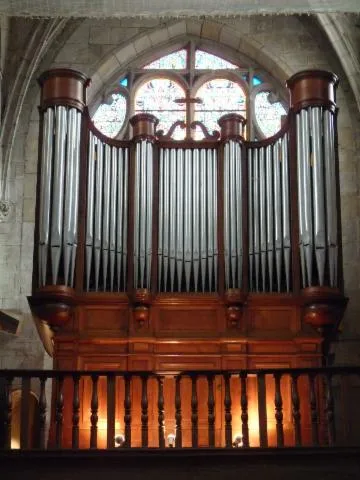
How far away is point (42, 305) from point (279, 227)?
292 centimetres

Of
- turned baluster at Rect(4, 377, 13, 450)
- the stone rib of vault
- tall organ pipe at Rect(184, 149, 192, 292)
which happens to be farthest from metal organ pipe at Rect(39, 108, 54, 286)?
the stone rib of vault

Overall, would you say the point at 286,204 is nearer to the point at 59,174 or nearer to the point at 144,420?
the point at 59,174

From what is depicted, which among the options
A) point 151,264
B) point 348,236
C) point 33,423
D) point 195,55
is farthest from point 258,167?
point 33,423

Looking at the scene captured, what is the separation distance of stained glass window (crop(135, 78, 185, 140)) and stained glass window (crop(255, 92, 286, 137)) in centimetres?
115

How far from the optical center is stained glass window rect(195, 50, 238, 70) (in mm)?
16469

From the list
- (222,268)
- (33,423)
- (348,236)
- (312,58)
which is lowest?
(33,423)

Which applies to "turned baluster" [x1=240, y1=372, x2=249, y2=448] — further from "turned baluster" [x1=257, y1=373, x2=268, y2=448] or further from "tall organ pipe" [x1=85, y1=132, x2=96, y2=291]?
"tall organ pipe" [x1=85, y1=132, x2=96, y2=291]

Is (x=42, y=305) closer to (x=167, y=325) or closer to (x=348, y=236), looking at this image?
(x=167, y=325)

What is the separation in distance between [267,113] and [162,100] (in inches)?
63.4

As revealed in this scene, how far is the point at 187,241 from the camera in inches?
499

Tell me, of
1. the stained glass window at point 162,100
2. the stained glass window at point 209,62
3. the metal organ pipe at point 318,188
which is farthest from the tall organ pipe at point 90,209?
the stained glass window at point 209,62

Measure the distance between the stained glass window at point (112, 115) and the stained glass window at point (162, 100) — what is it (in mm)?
230

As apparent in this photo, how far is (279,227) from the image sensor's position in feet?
41.3

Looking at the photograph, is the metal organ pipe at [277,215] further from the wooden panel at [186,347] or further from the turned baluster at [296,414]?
the turned baluster at [296,414]
